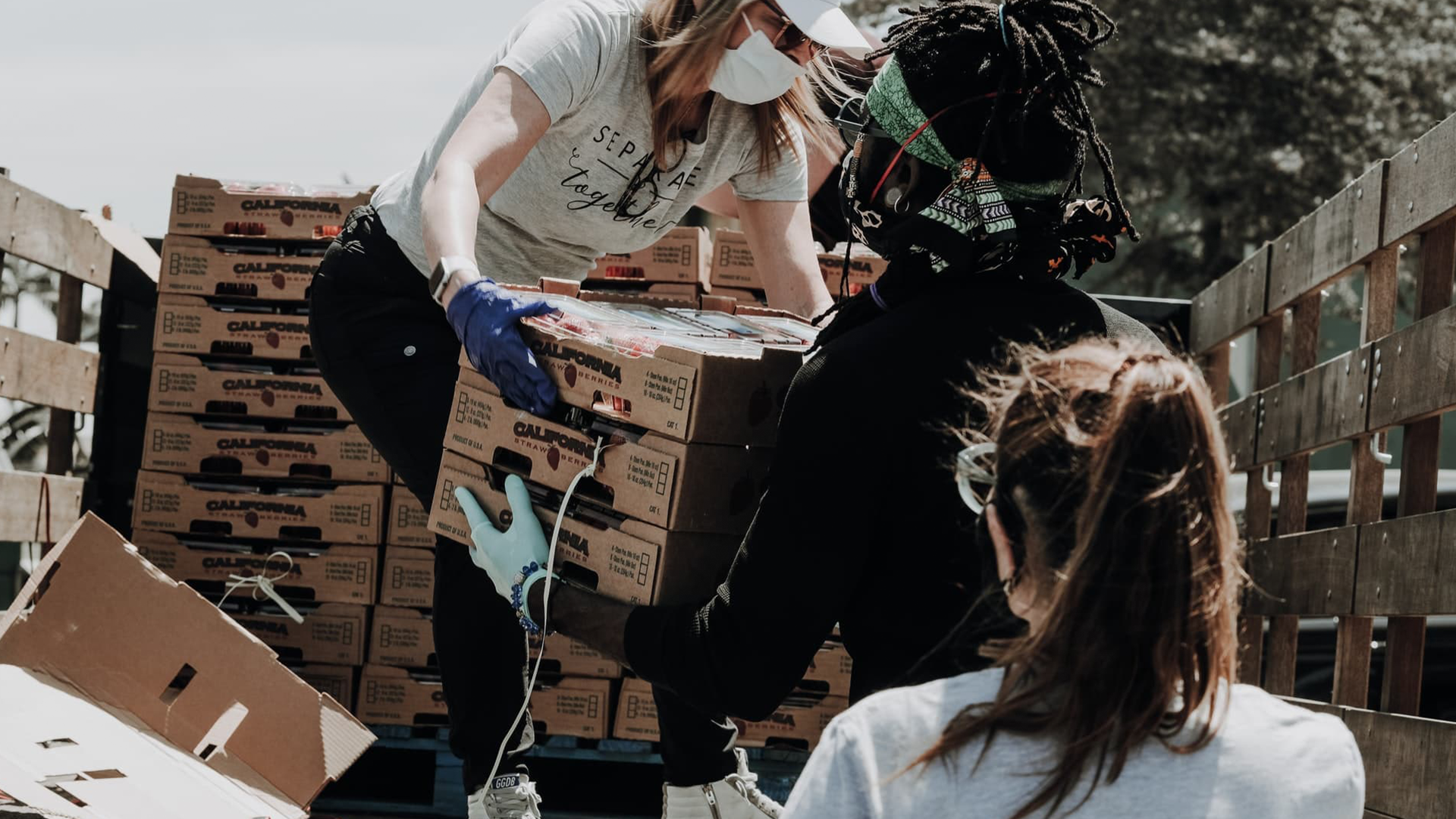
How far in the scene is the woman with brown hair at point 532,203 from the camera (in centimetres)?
263

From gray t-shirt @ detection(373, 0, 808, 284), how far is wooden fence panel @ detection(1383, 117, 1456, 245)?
1163 mm

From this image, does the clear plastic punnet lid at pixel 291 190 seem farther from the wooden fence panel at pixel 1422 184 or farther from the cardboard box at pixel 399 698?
the wooden fence panel at pixel 1422 184

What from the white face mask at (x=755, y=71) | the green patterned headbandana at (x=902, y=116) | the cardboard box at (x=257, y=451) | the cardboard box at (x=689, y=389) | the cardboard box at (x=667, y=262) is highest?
the white face mask at (x=755, y=71)

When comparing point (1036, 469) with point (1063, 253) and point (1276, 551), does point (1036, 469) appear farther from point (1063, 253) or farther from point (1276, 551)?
point (1276, 551)

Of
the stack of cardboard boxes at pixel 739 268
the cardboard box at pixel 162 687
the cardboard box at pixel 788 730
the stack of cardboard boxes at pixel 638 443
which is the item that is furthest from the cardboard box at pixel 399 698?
the stack of cardboard boxes at pixel 638 443

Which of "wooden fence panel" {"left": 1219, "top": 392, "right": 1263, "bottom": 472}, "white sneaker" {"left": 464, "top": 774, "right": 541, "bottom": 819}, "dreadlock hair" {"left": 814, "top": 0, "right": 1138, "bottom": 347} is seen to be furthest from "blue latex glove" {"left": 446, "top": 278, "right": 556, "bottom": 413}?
"wooden fence panel" {"left": 1219, "top": 392, "right": 1263, "bottom": 472}

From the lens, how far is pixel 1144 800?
1244 millimetres

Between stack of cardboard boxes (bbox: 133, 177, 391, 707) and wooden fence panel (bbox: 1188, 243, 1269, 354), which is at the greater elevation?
wooden fence panel (bbox: 1188, 243, 1269, 354)

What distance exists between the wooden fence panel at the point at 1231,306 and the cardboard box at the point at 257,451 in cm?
247

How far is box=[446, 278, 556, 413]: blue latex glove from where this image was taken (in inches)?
93.0

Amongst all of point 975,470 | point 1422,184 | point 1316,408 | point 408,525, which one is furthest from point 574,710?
point 975,470

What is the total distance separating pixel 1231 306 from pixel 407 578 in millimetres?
2500

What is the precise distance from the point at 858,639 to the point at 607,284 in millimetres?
2983

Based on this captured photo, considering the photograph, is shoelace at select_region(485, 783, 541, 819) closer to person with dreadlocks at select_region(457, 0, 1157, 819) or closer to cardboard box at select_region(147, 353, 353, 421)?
person with dreadlocks at select_region(457, 0, 1157, 819)
